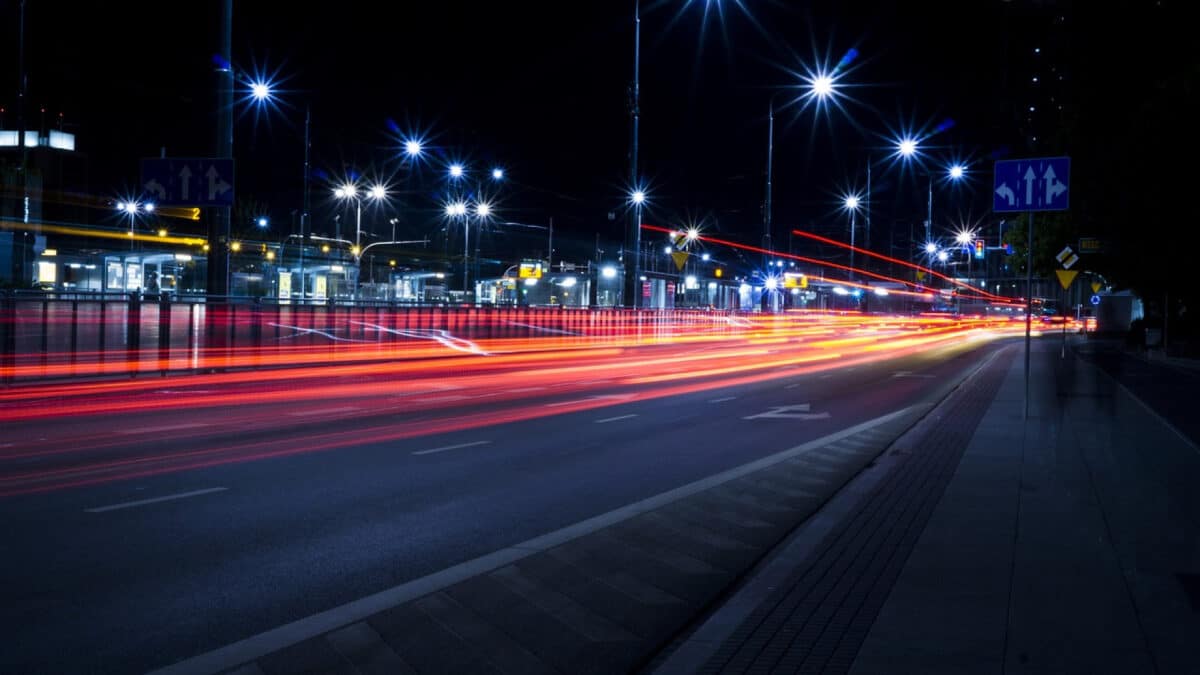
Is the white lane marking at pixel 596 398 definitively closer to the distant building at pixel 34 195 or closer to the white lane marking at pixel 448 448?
the white lane marking at pixel 448 448

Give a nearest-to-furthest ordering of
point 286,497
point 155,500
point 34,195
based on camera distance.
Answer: point 155,500, point 286,497, point 34,195

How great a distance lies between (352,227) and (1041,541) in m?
72.2

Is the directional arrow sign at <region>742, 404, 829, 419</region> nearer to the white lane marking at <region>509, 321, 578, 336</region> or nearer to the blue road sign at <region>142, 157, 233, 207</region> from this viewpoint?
the blue road sign at <region>142, 157, 233, 207</region>

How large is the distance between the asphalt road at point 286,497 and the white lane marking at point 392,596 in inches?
6.4

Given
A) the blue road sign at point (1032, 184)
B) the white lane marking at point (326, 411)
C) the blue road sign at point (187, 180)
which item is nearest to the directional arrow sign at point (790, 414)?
the blue road sign at point (1032, 184)

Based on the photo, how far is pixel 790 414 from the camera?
56.2 feet

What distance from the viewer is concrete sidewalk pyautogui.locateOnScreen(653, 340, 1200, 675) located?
201 inches

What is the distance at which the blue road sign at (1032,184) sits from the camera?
1519 cm

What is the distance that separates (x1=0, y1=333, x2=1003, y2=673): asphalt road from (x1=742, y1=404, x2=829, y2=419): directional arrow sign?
2.2 inches

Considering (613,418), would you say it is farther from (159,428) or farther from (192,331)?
(192,331)

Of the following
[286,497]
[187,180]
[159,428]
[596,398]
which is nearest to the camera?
[286,497]

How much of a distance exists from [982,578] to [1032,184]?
34.5ft

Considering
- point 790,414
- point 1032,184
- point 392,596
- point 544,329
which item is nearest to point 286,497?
point 392,596

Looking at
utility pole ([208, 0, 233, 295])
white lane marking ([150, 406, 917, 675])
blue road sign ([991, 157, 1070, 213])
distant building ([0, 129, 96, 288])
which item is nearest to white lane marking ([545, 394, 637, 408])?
blue road sign ([991, 157, 1070, 213])
